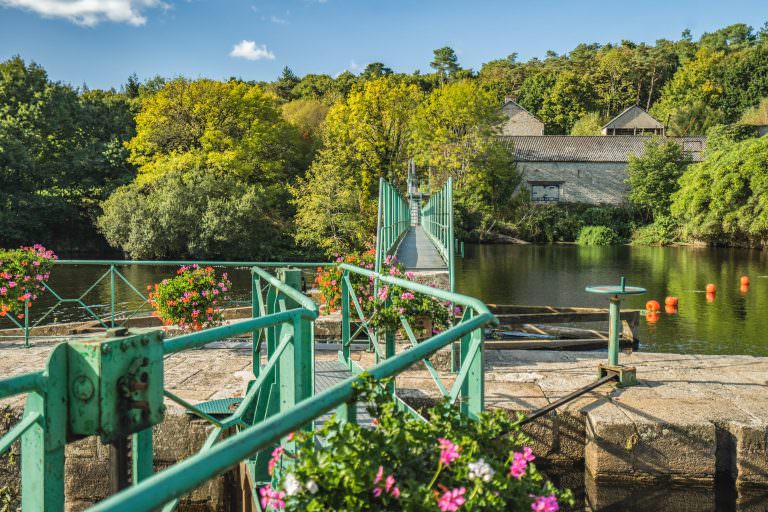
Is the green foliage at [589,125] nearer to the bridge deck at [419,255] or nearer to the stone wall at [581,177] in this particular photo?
the stone wall at [581,177]

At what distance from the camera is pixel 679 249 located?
116ft

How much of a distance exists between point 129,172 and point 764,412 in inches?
1319

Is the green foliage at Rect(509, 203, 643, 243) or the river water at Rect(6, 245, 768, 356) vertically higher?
the green foliage at Rect(509, 203, 643, 243)

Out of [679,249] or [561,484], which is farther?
Result: [679,249]

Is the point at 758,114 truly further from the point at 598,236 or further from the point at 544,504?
the point at 544,504

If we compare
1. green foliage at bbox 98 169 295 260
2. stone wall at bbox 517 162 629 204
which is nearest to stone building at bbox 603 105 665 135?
stone wall at bbox 517 162 629 204

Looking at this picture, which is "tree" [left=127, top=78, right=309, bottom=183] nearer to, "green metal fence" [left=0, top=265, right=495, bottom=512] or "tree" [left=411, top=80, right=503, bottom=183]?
"tree" [left=411, top=80, right=503, bottom=183]

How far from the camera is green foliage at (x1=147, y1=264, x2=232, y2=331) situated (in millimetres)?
6938

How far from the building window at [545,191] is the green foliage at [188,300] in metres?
42.3

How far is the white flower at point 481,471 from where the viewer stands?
1.49 metres

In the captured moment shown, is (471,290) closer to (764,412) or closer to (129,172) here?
(764,412)

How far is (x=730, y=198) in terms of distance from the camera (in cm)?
3256

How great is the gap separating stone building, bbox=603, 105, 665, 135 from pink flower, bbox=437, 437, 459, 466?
61.7m

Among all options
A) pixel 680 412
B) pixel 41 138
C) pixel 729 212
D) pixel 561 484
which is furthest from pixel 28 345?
pixel 729 212
